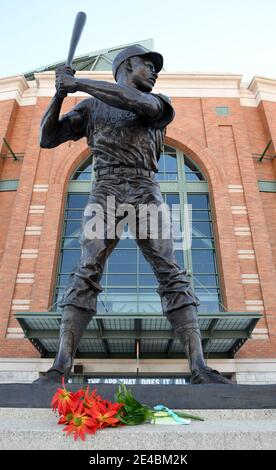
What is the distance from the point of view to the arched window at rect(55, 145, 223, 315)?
13508 millimetres

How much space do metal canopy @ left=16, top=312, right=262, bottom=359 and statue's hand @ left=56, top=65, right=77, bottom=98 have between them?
8.63 meters

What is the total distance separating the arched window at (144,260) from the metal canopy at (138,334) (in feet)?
3.37

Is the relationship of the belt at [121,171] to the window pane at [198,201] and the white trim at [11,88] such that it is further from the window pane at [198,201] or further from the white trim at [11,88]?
the white trim at [11,88]

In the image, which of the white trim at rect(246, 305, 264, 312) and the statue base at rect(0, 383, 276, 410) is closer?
the statue base at rect(0, 383, 276, 410)

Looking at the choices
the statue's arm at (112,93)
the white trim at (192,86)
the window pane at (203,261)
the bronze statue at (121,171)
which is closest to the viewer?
the bronze statue at (121,171)

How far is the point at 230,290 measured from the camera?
1351 cm

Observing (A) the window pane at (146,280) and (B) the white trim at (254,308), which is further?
(A) the window pane at (146,280)

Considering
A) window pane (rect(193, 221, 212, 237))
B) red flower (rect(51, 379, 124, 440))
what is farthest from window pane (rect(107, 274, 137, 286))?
red flower (rect(51, 379, 124, 440))

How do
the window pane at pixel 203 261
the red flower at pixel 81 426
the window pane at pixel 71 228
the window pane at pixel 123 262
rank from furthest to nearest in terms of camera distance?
1. the window pane at pixel 71 228
2. the window pane at pixel 203 261
3. the window pane at pixel 123 262
4. the red flower at pixel 81 426

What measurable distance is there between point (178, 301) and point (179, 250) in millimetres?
11797

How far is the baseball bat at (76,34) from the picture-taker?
10.9 feet

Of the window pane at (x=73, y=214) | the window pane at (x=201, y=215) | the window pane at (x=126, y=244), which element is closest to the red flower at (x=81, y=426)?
the window pane at (x=126, y=244)

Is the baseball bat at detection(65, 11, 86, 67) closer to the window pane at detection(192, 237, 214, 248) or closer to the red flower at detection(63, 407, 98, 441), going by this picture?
the red flower at detection(63, 407, 98, 441)

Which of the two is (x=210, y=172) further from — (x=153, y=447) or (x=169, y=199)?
(x=153, y=447)
